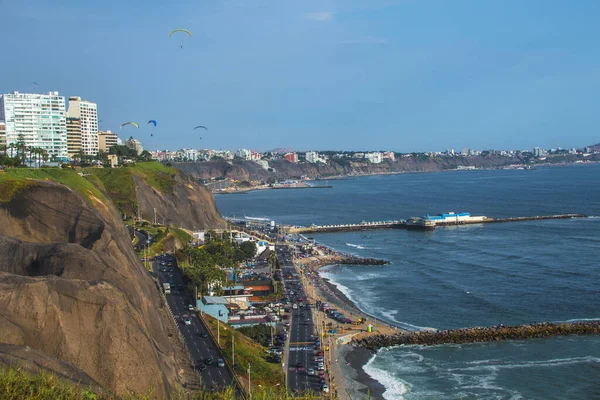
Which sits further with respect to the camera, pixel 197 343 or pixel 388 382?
pixel 388 382

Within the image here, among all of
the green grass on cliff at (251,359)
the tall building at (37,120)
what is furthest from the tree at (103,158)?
the green grass on cliff at (251,359)

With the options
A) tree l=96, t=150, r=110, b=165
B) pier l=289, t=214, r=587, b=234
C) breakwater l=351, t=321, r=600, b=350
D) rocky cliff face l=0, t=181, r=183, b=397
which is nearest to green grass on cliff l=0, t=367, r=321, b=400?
rocky cliff face l=0, t=181, r=183, b=397

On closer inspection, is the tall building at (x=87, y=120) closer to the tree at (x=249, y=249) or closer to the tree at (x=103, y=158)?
the tree at (x=103, y=158)

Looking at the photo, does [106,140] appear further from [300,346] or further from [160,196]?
[300,346]

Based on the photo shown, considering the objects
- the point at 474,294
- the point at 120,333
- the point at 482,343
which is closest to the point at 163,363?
the point at 120,333

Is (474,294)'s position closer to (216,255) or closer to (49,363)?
(216,255)

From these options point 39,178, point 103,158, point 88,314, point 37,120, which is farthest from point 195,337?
point 103,158
